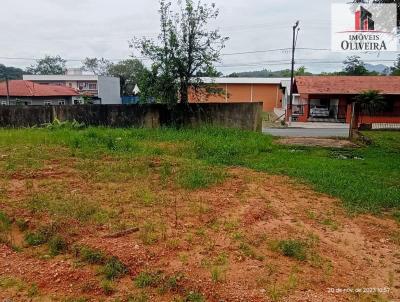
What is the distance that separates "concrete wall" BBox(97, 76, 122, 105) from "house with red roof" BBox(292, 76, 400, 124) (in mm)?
19679

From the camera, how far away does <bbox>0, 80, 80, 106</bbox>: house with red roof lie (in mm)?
28483

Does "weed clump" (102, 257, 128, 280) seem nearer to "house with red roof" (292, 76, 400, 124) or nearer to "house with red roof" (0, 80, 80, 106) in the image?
"house with red roof" (292, 76, 400, 124)

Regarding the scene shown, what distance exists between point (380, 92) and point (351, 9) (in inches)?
568

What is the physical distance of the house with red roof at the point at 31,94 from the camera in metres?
28.5

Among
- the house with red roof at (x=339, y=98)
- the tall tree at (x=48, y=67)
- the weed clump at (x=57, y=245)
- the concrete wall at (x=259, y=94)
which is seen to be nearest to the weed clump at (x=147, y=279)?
the weed clump at (x=57, y=245)

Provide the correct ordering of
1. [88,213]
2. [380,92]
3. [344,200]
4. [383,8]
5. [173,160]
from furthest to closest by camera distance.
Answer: [380,92], [383,8], [173,160], [344,200], [88,213]

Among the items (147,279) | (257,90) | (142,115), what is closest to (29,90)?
(142,115)

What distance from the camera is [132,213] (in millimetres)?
4789

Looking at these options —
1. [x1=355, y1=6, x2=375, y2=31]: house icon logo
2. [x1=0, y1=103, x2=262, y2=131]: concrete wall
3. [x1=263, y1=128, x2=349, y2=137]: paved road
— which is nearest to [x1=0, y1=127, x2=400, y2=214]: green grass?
[x1=0, y1=103, x2=262, y2=131]: concrete wall

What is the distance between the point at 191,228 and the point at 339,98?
85.2ft

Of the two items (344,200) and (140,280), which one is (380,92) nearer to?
(344,200)

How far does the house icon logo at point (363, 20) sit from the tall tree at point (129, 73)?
7825mm

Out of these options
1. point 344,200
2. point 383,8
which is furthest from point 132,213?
point 383,8

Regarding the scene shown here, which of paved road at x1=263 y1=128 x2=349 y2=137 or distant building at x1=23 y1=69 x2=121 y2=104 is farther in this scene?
distant building at x1=23 y1=69 x2=121 y2=104
